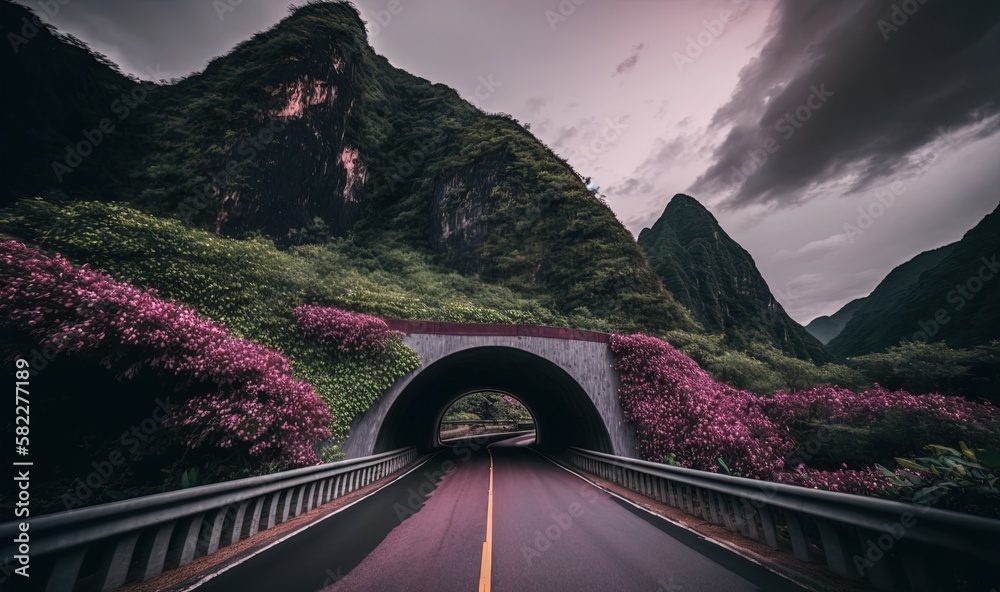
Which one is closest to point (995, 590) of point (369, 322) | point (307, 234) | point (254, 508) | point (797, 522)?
point (797, 522)

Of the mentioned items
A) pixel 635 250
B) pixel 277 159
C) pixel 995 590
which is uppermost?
pixel 277 159

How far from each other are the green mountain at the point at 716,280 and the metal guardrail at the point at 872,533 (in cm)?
4610

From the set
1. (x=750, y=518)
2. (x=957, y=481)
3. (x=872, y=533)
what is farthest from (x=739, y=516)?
(x=957, y=481)

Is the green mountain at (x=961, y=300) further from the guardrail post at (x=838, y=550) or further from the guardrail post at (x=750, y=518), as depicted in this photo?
the guardrail post at (x=838, y=550)

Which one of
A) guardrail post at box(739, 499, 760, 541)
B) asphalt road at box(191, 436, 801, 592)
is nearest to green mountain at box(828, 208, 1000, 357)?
guardrail post at box(739, 499, 760, 541)

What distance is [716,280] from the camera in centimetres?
6906

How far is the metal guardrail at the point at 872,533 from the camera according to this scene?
288cm

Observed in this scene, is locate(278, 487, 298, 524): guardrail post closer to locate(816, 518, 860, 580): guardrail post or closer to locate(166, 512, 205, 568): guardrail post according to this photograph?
locate(166, 512, 205, 568): guardrail post

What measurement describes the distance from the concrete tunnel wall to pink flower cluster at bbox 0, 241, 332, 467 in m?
3.73

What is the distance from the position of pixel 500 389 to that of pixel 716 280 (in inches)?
2403

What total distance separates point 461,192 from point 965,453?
3348 cm

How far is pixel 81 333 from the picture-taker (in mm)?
6133

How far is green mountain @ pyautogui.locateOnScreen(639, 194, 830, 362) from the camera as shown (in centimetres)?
5826

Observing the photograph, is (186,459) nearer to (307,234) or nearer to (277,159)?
(307,234)
